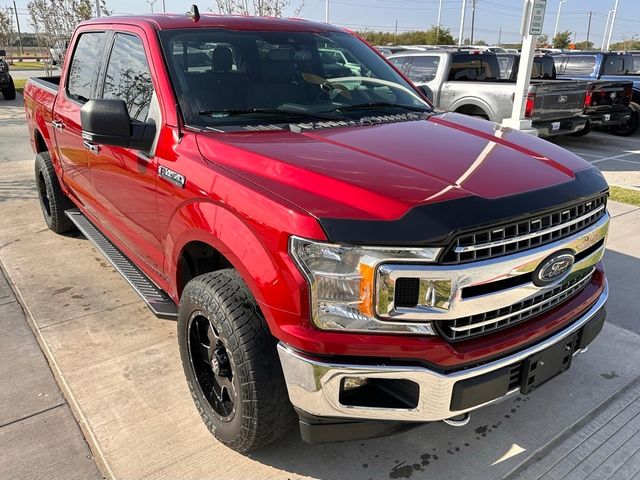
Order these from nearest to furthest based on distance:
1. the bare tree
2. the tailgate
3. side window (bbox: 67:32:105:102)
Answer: side window (bbox: 67:32:105:102) → the tailgate → the bare tree

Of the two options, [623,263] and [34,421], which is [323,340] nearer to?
[34,421]

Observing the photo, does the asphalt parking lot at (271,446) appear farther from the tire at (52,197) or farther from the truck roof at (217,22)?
the truck roof at (217,22)

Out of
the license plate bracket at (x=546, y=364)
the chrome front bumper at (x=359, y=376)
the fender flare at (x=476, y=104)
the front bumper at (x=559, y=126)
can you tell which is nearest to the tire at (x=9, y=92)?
the fender flare at (x=476, y=104)

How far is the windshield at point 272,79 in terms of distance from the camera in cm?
288

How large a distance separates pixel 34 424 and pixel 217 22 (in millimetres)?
2444

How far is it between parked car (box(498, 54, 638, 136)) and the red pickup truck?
829 centimetres

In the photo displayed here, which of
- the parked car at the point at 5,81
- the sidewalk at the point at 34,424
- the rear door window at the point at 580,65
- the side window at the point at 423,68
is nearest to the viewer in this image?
the sidewalk at the point at 34,424

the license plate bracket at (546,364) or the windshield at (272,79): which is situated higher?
the windshield at (272,79)

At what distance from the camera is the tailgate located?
9.11m

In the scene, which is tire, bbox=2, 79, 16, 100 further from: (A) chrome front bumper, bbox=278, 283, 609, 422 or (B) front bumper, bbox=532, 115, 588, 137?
(A) chrome front bumper, bbox=278, 283, 609, 422

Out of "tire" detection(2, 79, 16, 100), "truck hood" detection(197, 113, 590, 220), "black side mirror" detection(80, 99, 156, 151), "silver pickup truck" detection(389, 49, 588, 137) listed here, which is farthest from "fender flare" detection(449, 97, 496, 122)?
"tire" detection(2, 79, 16, 100)

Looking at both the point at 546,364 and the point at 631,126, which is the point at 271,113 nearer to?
the point at 546,364

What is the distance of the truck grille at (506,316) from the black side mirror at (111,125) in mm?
1762

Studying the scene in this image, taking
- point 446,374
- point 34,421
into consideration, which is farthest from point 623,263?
point 34,421
